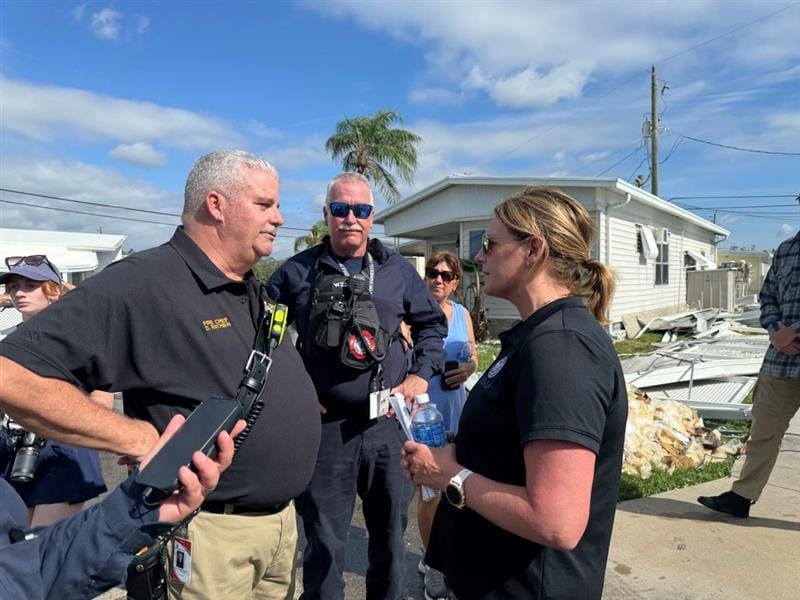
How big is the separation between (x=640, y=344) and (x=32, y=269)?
1323 cm

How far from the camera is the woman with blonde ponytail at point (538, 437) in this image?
1.43 meters

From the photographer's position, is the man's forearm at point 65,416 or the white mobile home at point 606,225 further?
the white mobile home at point 606,225

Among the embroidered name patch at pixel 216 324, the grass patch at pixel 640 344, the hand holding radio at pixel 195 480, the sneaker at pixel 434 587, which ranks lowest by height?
the sneaker at pixel 434 587

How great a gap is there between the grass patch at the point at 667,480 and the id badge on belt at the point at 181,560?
147 inches

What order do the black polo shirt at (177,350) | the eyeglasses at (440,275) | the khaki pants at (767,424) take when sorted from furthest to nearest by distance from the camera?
the eyeglasses at (440,275) < the khaki pants at (767,424) < the black polo shirt at (177,350)

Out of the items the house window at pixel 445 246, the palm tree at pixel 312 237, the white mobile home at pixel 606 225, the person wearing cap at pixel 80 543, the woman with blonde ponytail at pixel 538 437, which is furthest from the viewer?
the palm tree at pixel 312 237

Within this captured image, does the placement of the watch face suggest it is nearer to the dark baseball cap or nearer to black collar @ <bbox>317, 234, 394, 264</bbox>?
black collar @ <bbox>317, 234, 394, 264</bbox>

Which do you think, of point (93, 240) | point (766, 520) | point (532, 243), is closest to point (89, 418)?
point (532, 243)


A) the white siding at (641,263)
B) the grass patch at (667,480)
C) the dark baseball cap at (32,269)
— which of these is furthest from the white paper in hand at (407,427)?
the white siding at (641,263)

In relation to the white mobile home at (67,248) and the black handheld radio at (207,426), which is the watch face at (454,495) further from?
the white mobile home at (67,248)

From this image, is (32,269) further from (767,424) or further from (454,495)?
(767,424)

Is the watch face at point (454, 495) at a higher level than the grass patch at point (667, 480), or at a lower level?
higher

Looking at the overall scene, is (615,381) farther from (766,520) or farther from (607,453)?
(766,520)

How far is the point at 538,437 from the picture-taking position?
1.41 meters
